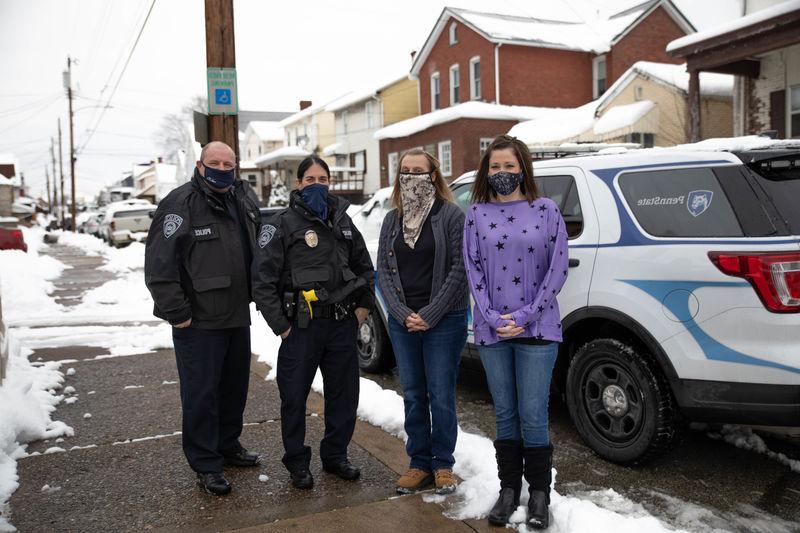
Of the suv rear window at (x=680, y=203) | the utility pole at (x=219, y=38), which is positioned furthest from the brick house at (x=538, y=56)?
the suv rear window at (x=680, y=203)

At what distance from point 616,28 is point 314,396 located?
27.1m

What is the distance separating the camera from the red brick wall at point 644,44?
27.9 metres

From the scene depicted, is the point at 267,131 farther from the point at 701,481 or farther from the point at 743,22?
the point at 701,481

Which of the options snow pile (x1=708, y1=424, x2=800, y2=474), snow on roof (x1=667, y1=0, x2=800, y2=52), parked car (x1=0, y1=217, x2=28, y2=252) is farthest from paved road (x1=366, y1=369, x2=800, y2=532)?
parked car (x1=0, y1=217, x2=28, y2=252)

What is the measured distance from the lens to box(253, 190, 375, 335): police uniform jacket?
3.83 meters

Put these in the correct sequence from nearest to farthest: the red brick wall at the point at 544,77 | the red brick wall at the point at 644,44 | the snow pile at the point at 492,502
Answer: the snow pile at the point at 492,502 < the red brick wall at the point at 644,44 < the red brick wall at the point at 544,77

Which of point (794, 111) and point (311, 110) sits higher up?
point (311, 110)

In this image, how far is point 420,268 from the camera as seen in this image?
148 inches

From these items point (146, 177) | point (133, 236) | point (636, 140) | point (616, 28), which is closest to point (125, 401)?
point (636, 140)

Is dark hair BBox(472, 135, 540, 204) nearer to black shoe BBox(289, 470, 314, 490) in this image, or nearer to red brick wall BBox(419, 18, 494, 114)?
black shoe BBox(289, 470, 314, 490)

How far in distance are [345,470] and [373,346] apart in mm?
2581

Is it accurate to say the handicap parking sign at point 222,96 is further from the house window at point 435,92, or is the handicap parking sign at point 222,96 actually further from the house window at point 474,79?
the house window at point 435,92

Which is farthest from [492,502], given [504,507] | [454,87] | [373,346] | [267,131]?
[267,131]

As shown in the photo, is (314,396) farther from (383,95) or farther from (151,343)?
(383,95)
